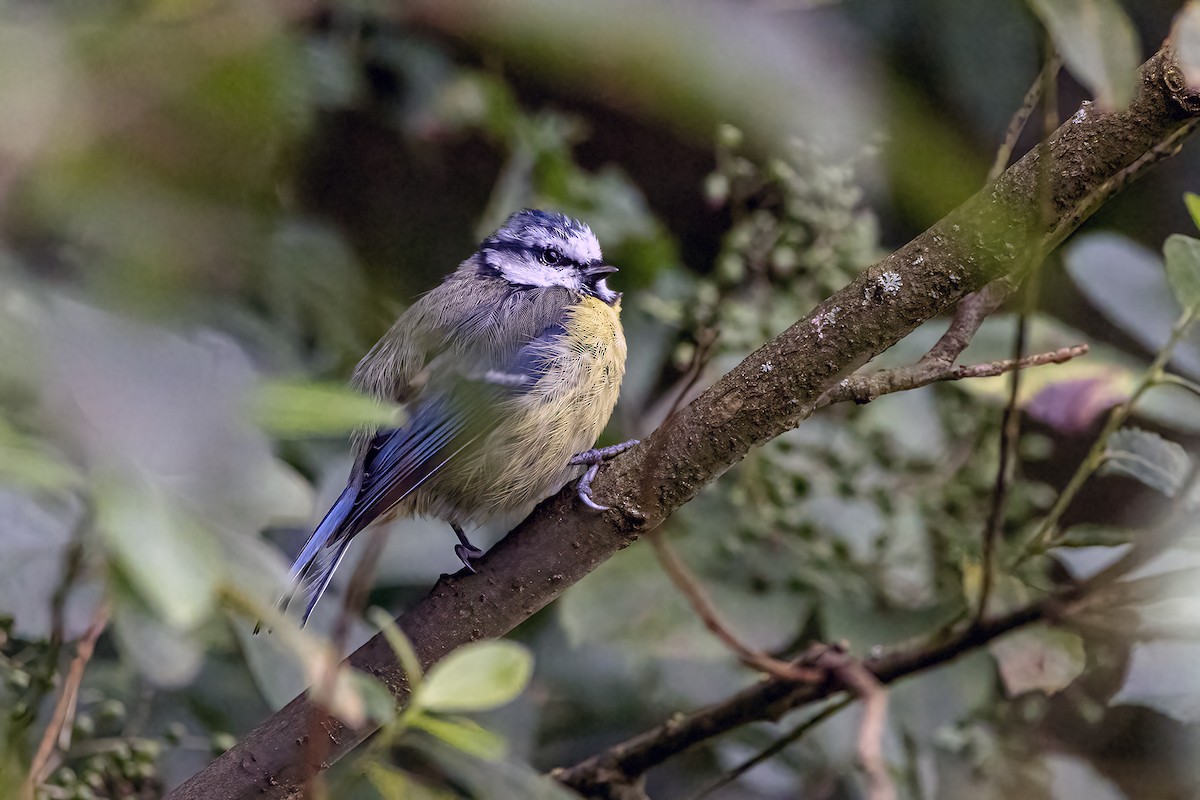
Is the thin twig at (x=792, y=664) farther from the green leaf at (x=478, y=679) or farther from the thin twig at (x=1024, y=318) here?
the green leaf at (x=478, y=679)

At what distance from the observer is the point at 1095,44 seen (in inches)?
19.1

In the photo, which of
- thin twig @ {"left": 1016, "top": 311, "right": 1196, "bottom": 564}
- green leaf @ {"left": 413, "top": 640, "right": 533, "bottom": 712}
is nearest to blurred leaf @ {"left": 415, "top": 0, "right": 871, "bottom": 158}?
green leaf @ {"left": 413, "top": 640, "right": 533, "bottom": 712}

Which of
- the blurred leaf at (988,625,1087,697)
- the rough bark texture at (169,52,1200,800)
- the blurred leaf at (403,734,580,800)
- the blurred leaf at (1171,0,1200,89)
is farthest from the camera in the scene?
the blurred leaf at (988,625,1087,697)

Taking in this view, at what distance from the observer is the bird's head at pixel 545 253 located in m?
1.90

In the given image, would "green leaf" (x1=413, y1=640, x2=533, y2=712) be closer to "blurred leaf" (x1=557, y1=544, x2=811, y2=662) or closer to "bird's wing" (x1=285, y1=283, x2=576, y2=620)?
"bird's wing" (x1=285, y1=283, x2=576, y2=620)

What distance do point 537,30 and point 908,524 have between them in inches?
50.0

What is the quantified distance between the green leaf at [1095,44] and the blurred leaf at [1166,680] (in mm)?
989

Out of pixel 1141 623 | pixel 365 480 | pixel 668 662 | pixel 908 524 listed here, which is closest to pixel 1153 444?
pixel 1141 623

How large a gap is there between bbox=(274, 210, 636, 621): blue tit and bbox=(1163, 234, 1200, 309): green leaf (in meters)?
0.63

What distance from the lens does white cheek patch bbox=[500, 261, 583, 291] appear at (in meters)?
1.89

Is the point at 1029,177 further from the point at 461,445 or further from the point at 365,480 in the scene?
the point at 365,480

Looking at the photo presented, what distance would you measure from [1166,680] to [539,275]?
1.13 metres

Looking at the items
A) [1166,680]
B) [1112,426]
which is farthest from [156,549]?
[1166,680]

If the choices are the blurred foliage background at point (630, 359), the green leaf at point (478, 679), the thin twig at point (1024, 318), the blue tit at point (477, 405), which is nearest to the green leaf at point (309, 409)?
the blurred foliage background at point (630, 359)
